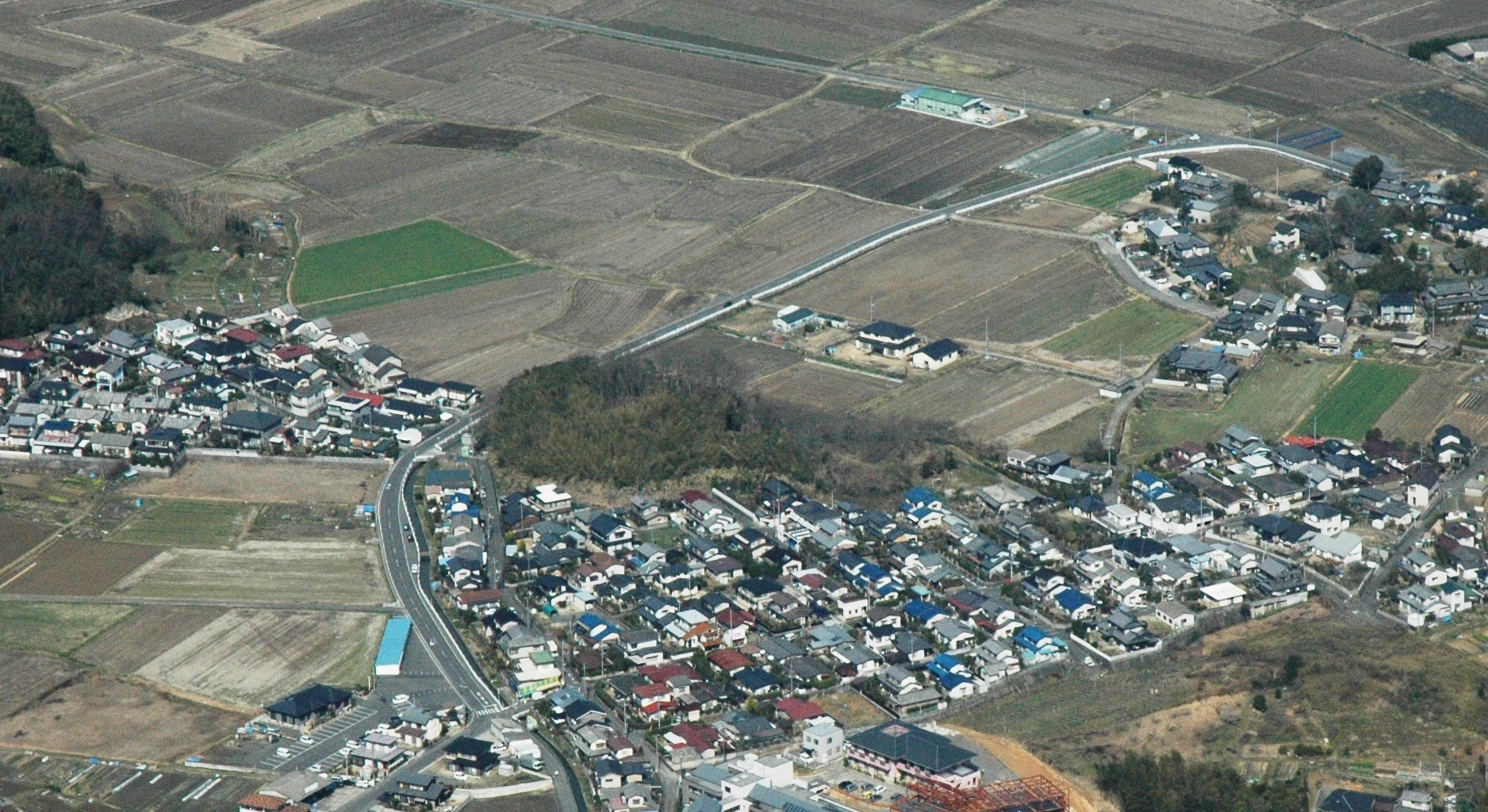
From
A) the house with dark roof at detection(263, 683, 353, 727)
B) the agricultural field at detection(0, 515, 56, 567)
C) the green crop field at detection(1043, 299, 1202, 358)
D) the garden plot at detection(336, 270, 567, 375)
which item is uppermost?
the house with dark roof at detection(263, 683, 353, 727)

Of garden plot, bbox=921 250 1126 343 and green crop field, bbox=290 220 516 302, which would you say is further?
green crop field, bbox=290 220 516 302

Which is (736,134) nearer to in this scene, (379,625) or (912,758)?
(379,625)

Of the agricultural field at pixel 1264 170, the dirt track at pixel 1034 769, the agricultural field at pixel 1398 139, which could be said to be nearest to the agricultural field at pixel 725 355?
the agricultural field at pixel 1264 170

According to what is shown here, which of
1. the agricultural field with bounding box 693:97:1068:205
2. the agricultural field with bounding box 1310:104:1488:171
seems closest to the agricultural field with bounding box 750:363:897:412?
the agricultural field with bounding box 693:97:1068:205

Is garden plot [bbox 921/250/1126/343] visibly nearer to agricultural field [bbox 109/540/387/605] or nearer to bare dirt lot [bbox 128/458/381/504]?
bare dirt lot [bbox 128/458/381/504]

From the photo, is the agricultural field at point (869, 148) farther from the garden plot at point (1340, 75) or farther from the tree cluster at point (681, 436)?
the tree cluster at point (681, 436)

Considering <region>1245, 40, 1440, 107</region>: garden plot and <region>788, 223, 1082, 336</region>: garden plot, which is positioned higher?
<region>1245, 40, 1440, 107</region>: garden plot
